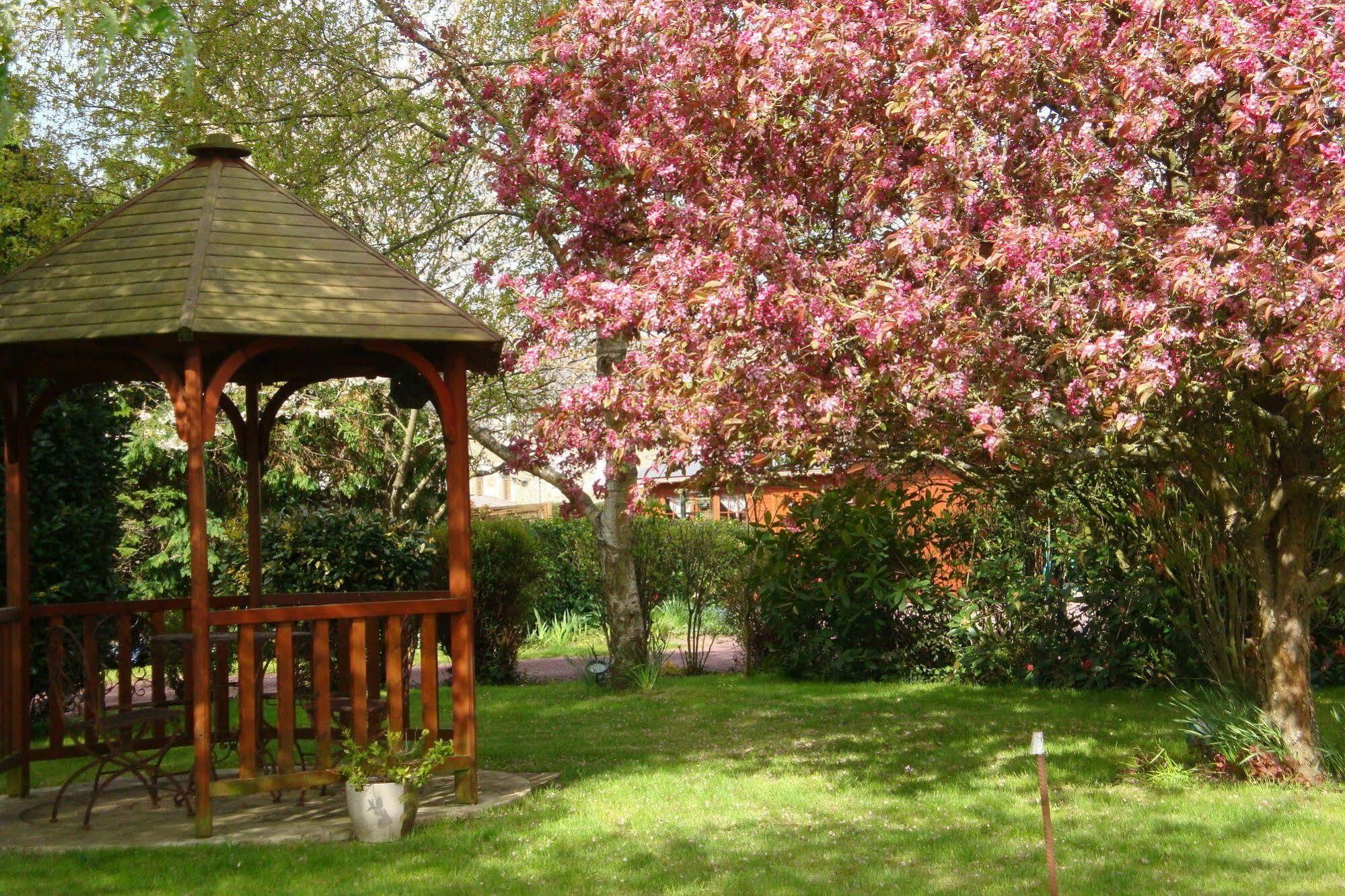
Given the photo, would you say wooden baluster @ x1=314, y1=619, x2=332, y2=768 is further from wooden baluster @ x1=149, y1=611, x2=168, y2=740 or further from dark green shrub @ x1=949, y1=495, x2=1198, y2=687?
dark green shrub @ x1=949, y1=495, x2=1198, y2=687

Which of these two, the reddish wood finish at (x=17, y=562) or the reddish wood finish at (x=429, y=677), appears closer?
the reddish wood finish at (x=429, y=677)

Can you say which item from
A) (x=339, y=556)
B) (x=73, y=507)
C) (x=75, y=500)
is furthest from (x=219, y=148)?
(x=339, y=556)

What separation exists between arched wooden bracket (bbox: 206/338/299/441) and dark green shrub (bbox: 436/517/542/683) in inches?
290

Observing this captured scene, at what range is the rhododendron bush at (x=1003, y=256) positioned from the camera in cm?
617

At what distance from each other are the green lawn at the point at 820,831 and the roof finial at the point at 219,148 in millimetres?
4067

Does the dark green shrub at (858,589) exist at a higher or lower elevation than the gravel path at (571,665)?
higher

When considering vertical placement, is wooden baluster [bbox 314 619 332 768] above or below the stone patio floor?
above

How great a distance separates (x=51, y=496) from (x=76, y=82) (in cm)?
433

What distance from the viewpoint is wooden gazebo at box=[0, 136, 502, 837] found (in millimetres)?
7066

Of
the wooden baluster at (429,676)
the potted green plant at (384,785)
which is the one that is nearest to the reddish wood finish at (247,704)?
the potted green plant at (384,785)

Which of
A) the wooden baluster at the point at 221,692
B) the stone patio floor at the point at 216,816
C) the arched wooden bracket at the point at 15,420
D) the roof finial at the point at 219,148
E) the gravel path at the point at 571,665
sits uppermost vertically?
the roof finial at the point at 219,148

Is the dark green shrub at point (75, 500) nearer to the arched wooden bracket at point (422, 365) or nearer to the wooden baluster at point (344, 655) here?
the wooden baluster at point (344, 655)

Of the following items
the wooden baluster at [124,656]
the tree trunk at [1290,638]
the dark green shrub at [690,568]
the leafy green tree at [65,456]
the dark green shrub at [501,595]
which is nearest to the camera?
the tree trunk at [1290,638]

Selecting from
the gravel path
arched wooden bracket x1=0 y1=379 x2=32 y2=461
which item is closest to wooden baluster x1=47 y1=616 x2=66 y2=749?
arched wooden bracket x1=0 y1=379 x2=32 y2=461
